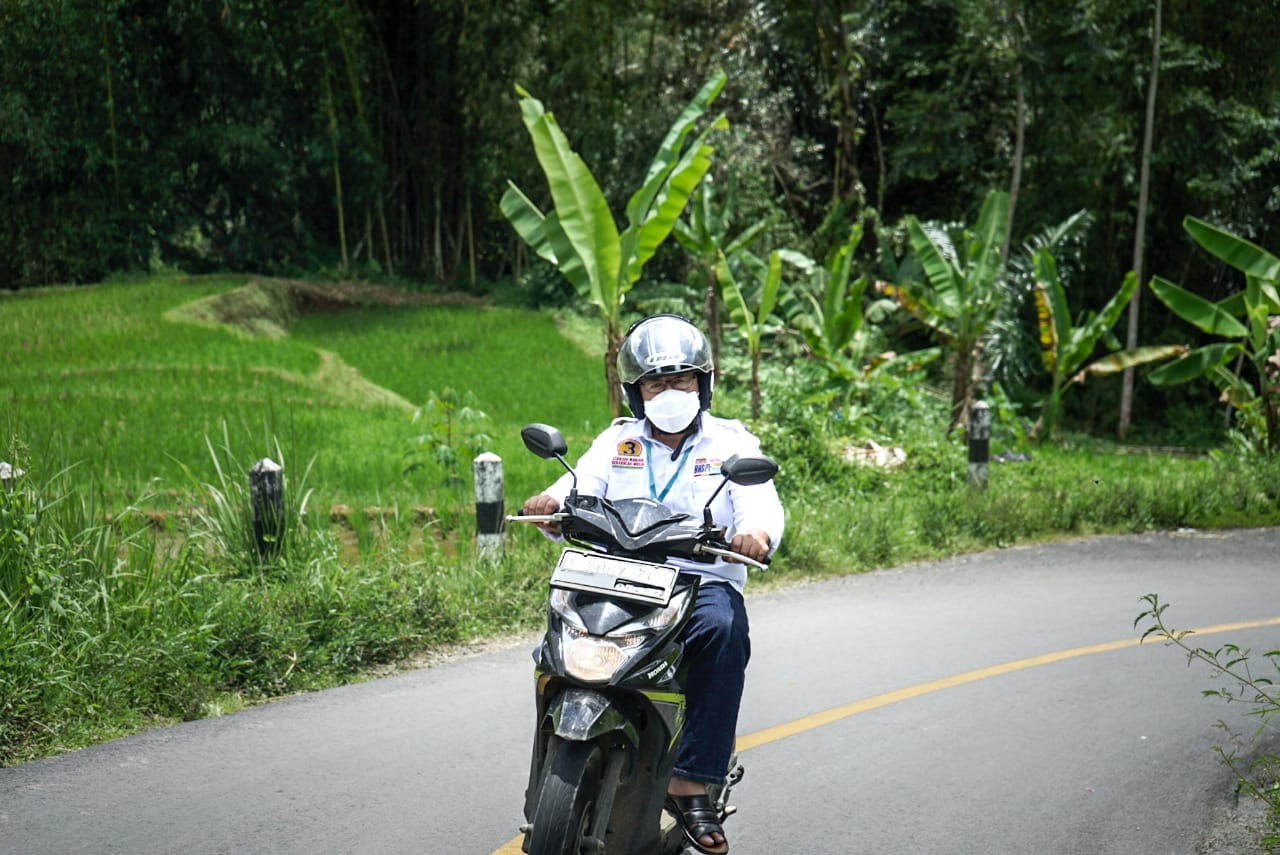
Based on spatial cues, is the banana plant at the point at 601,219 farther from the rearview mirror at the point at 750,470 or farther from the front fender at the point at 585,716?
the front fender at the point at 585,716

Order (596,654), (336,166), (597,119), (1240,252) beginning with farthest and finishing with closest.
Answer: (597,119) → (336,166) → (1240,252) → (596,654)

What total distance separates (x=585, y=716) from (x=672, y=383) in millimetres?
1277

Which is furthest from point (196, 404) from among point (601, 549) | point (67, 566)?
point (601, 549)

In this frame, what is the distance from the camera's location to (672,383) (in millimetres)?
4500

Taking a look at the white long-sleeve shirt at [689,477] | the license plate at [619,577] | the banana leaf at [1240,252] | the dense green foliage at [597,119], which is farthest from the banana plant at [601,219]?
the license plate at [619,577]

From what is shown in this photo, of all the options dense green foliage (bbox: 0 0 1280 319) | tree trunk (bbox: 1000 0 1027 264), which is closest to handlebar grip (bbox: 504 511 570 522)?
dense green foliage (bbox: 0 0 1280 319)

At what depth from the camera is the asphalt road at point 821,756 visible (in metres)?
4.87

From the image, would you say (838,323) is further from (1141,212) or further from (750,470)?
(750,470)

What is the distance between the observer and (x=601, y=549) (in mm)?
4227

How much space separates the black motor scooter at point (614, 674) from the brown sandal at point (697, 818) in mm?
163

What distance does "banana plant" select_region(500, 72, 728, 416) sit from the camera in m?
11.1

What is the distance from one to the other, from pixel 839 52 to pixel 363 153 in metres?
9.72

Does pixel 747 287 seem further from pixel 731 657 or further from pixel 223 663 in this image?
pixel 731 657

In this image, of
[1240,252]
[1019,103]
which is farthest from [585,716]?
[1019,103]
